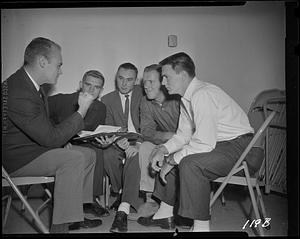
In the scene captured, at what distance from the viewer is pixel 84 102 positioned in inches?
72.2

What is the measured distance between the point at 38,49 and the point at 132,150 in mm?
602

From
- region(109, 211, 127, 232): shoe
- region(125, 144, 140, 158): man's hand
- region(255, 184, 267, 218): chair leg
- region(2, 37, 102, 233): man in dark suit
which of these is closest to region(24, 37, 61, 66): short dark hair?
region(2, 37, 102, 233): man in dark suit

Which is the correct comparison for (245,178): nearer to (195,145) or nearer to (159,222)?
(195,145)

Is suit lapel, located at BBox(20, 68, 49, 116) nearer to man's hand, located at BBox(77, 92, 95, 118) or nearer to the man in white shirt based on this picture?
man's hand, located at BBox(77, 92, 95, 118)

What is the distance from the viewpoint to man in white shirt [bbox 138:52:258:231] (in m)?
1.79

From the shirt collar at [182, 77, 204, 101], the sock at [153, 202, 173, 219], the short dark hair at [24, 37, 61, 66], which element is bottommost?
the sock at [153, 202, 173, 219]

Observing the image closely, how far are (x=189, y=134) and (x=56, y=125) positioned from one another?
1.89 feet

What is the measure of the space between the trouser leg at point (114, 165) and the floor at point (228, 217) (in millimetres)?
72

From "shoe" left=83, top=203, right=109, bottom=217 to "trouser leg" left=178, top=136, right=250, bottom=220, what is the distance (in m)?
0.33

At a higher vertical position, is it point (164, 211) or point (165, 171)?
point (165, 171)

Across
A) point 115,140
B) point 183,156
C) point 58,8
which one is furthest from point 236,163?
point 58,8

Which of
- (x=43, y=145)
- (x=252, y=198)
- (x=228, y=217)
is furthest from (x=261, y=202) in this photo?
(x=43, y=145)

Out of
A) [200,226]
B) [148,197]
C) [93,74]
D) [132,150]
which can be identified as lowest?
[200,226]

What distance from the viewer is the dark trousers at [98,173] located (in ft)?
6.03
